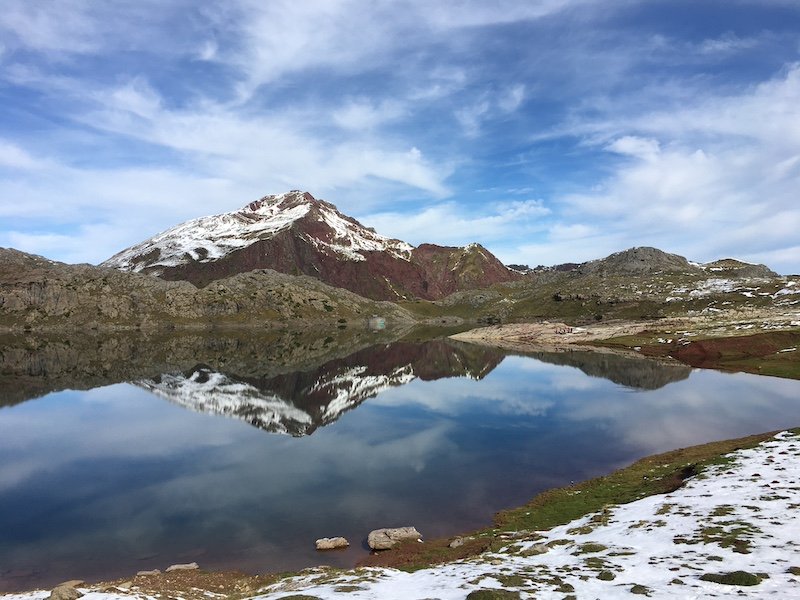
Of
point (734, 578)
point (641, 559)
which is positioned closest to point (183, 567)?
point (641, 559)

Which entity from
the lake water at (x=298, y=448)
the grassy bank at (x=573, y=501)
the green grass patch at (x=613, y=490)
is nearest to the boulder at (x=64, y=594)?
the lake water at (x=298, y=448)

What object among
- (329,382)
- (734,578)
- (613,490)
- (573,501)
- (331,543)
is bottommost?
(331,543)

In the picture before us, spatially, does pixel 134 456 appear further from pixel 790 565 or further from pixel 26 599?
pixel 790 565

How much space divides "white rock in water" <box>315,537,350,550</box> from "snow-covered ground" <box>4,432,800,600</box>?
4.84 m

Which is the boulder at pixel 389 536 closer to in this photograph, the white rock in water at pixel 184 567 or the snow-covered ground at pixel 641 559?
the snow-covered ground at pixel 641 559

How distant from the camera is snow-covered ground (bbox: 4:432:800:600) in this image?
2002cm

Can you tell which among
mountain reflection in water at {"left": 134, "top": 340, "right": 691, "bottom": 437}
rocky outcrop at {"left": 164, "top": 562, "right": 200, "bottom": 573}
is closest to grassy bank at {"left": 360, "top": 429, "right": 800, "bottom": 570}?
rocky outcrop at {"left": 164, "top": 562, "right": 200, "bottom": 573}

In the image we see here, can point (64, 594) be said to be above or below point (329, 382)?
above

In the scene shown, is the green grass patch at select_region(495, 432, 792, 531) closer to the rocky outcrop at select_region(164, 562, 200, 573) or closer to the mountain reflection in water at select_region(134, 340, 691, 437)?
the rocky outcrop at select_region(164, 562, 200, 573)

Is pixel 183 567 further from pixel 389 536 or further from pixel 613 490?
pixel 613 490

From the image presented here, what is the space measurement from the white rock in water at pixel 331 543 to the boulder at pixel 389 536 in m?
1.91

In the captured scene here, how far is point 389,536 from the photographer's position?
35.7m

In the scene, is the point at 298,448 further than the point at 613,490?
Yes

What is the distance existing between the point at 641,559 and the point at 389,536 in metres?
18.7
